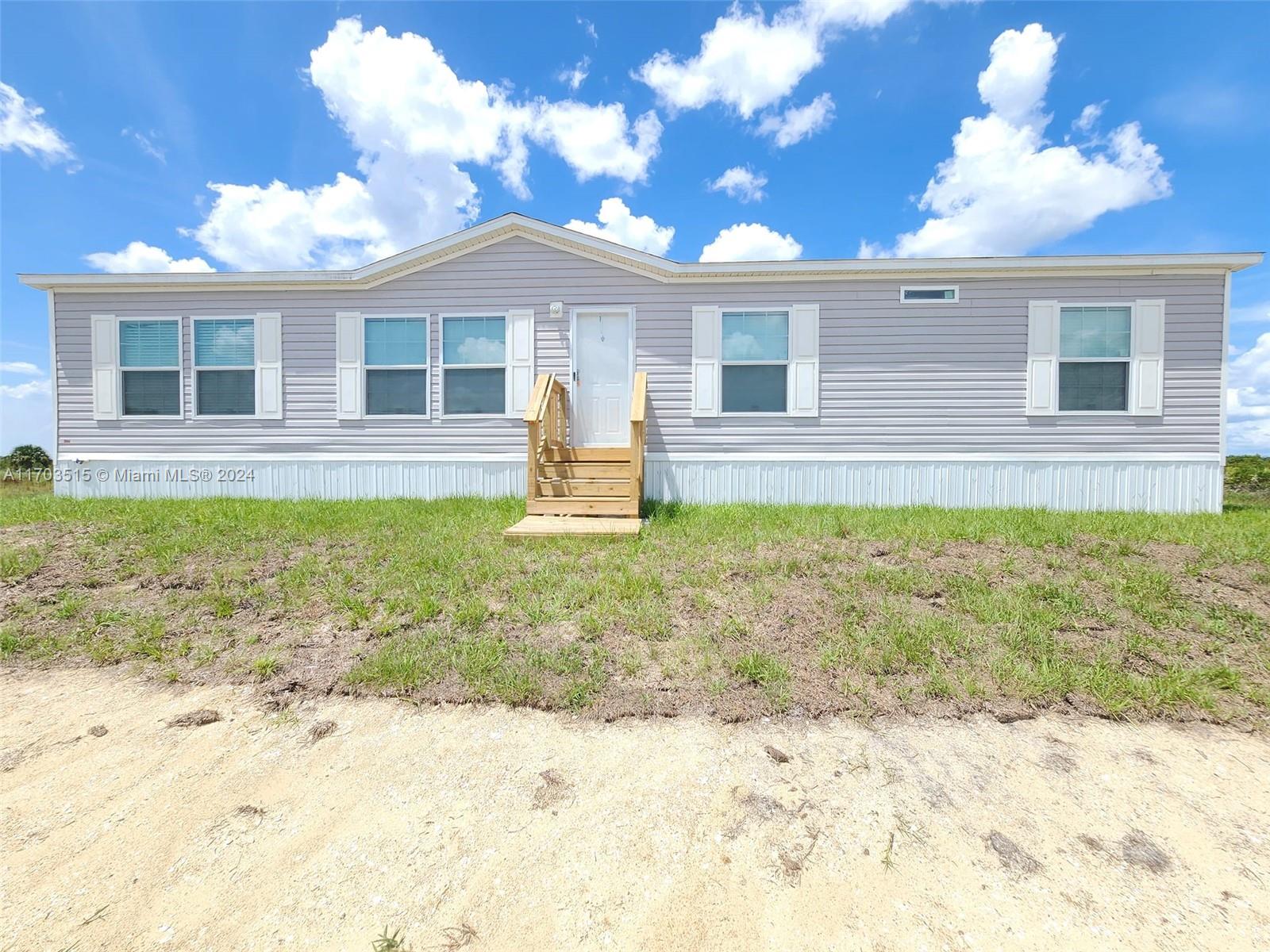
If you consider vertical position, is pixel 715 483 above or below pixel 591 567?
above

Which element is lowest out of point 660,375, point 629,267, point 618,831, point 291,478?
point 618,831

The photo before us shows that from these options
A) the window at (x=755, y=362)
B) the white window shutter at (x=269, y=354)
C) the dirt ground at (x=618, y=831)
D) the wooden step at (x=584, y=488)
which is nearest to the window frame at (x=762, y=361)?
the window at (x=755, y=362)

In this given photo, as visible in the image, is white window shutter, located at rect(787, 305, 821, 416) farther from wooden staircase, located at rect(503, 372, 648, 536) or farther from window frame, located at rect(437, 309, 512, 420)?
window frame, located at rect(437, 309, 512, 420)

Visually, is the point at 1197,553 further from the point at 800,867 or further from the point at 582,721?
the point at 582,721

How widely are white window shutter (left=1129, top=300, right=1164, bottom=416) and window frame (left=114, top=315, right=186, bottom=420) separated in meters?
13.0

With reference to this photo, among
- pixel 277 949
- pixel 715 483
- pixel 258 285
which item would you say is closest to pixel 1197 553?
pixel 715 483

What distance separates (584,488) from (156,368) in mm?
6622

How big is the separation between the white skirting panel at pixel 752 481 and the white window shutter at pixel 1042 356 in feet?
2.66

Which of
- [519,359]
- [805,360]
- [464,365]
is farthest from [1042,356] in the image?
[464,365]

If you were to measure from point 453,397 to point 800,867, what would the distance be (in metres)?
6.75

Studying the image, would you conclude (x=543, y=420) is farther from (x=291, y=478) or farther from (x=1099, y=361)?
(x=1099, y=361)

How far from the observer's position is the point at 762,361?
7004 mm

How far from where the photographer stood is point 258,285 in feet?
23.4

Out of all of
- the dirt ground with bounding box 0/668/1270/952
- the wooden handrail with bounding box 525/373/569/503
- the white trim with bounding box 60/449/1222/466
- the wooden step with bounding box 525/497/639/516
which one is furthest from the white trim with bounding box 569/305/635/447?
the dirt ground with bounding box 0/668/1270/952
